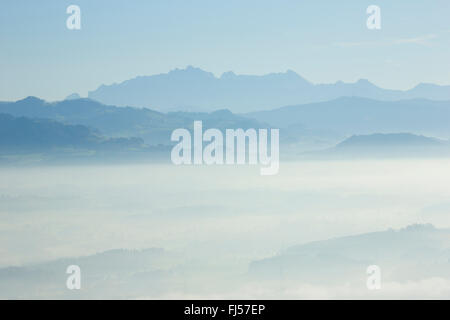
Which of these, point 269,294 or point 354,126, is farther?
point 354,126

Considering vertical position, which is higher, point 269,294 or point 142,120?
point 142,120

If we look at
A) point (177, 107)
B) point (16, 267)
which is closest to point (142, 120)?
point (177, 107)

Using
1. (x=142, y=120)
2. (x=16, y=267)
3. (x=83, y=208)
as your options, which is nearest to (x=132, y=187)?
(x=83, y=208)

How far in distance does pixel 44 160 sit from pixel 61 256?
4401 cm

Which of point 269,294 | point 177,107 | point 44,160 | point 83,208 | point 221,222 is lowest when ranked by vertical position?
point 269,294

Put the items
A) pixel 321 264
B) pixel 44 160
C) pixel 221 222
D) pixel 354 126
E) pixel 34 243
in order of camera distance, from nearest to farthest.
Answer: pixel 321 264
pixel 34 243
pixel 221 222
pixel 354 126
pixel 44 160

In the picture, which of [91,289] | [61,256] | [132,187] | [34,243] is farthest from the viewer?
[132,187]

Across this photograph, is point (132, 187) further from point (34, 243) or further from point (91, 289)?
point (91, 289)

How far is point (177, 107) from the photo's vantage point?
93562 mm

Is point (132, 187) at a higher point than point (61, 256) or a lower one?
higher

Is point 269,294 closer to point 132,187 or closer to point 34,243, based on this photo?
point 34,243

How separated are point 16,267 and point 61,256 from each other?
6938 mm

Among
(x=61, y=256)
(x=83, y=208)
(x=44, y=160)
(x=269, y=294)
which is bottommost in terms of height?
(x=269, y=294)

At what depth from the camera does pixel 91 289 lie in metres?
49.2
